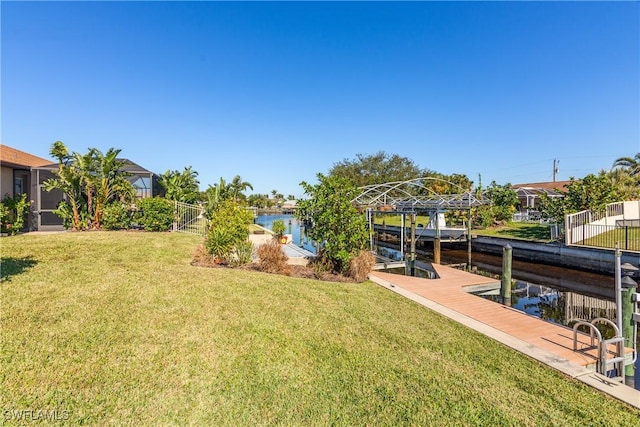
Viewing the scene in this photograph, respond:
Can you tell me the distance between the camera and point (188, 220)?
56.5 ft

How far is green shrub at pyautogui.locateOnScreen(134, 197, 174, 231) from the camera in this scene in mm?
15117

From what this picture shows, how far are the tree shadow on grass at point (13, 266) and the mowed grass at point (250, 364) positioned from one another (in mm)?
97

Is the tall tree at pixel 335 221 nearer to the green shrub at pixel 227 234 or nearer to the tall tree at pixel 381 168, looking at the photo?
the green shrub at pixel 227 234

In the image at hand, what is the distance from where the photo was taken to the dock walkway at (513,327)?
4168mm

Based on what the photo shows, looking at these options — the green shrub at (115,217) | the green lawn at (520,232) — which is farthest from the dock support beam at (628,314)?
the green shrub at (115,217)

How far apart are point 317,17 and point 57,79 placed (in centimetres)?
1149

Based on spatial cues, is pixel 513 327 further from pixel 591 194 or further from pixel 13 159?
pixel 13 159

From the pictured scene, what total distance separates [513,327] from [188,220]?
1550 cm

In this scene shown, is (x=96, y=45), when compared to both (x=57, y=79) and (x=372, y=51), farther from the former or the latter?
(x=372, y=51)

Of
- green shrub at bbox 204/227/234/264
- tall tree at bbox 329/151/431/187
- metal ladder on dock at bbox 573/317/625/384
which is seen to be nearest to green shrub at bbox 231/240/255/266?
→ green shrub at bbox 204/227/234/264

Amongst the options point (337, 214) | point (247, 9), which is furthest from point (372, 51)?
point (337, 214)

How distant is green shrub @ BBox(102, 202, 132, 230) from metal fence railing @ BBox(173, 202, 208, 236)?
2.16m

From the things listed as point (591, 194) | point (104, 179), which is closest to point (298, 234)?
point (104, 179)

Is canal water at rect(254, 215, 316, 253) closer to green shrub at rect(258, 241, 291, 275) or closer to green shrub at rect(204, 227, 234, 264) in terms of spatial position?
green shrub at rect(258, 241, 291, 275)
